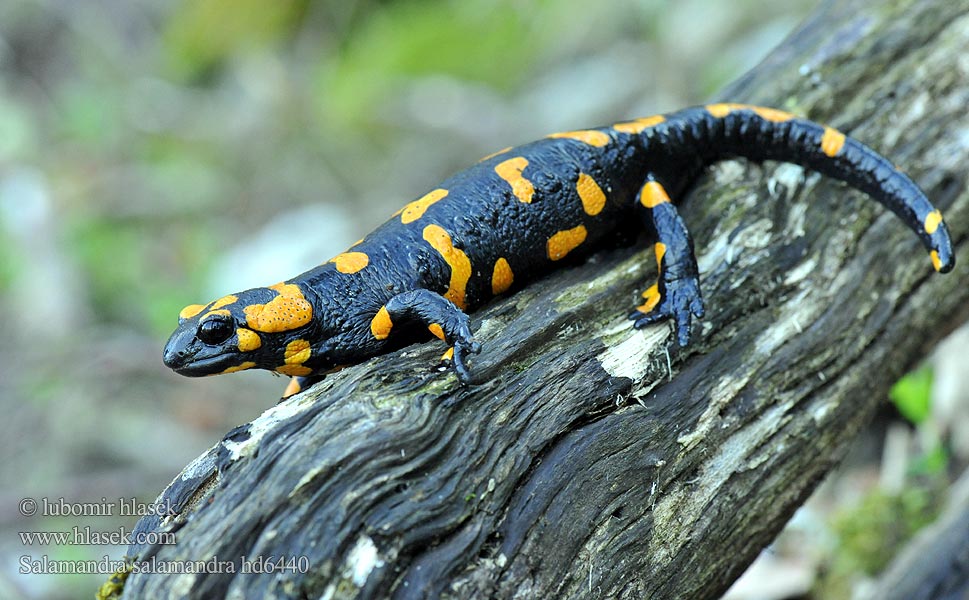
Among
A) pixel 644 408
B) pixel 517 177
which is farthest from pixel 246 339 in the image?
pixel 644 408

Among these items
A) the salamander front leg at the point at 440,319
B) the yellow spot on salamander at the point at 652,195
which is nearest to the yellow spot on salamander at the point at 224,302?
the salamander front leg at the point at 440,319

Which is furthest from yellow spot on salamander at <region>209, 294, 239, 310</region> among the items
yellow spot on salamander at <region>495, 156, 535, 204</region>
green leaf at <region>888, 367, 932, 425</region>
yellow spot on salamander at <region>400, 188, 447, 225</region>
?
green leaf at <region>888, 367, 932, 425</region>

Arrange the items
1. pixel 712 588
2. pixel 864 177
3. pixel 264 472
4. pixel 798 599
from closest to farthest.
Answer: pixel 264 472, pixel 712 588, pixel 864 177, pixel 798 599

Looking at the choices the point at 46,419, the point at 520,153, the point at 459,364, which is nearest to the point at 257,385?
the point at 46,419

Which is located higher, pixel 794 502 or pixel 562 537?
pixel 562 537

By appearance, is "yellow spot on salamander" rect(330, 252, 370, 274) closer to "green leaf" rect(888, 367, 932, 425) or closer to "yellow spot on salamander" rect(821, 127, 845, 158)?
"yellow spot on salamander" rect(821, 127, 845, 158)

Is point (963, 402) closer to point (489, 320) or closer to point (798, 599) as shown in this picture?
point (798, 599)
